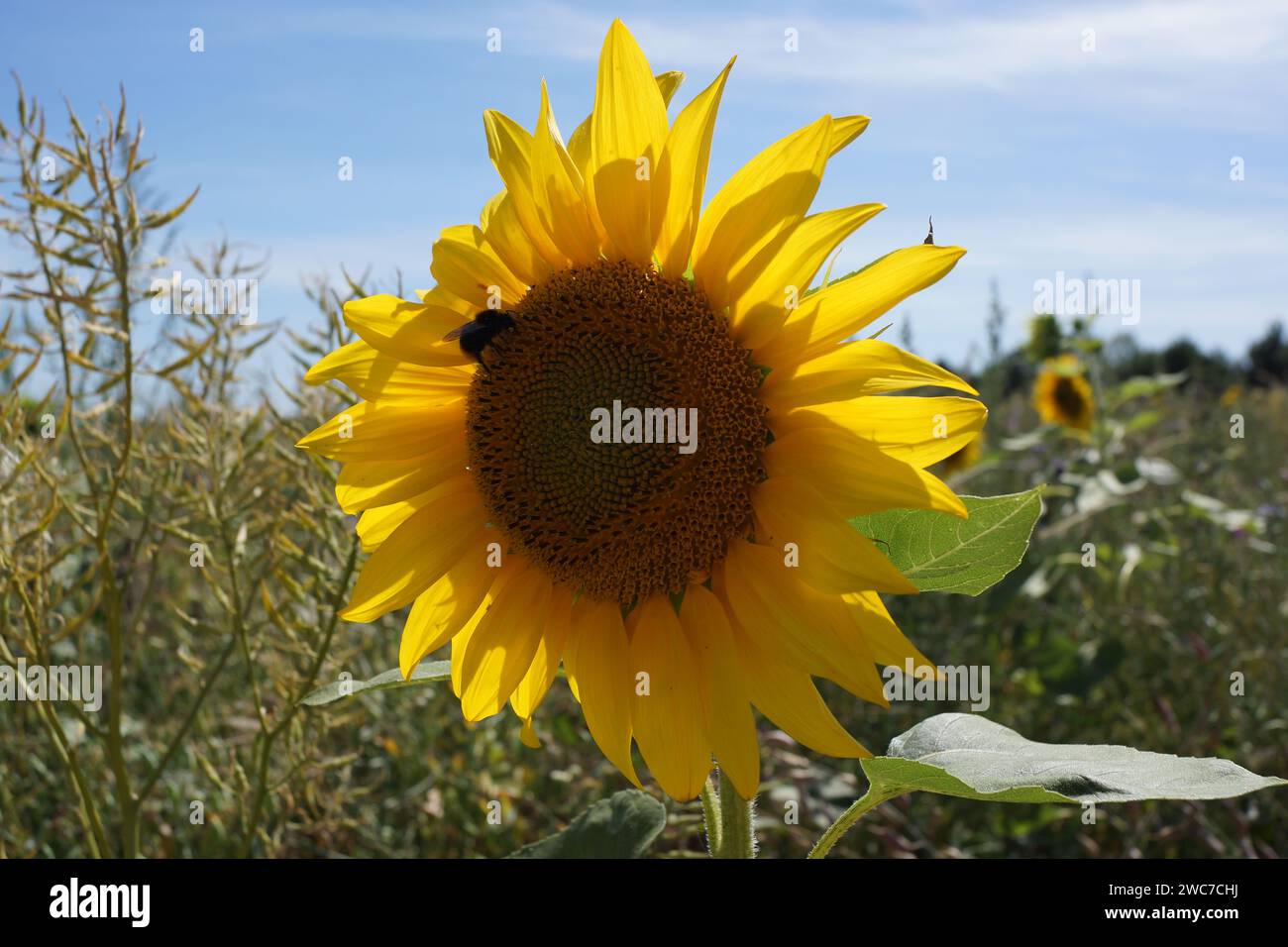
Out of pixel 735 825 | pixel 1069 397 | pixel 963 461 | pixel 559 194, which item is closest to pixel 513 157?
pixel 559 194

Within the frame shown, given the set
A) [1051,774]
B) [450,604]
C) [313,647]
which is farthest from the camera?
[313,647]

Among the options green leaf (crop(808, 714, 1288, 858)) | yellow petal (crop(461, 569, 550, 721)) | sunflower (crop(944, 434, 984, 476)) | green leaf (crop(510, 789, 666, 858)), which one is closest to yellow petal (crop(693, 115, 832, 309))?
yellow petal (crop(461, 569, 550, 721))

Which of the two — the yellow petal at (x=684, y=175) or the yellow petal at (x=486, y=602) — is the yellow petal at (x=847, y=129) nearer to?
the yellow petal at (x=684, y=175)

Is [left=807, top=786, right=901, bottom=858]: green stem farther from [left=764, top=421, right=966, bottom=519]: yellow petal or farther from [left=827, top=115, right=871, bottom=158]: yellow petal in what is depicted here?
[left=827, top=115, right=871, bottom=158]: yellow petal

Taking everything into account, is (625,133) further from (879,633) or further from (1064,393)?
(1064,393)

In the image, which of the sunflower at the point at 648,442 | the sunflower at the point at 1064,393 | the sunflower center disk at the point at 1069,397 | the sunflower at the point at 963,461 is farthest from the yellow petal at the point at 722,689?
the sunflower center disk at the point at 1069,397
